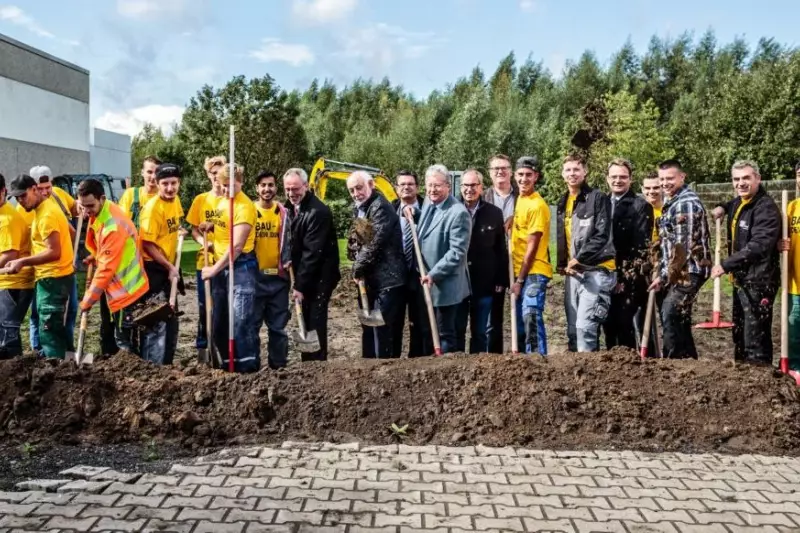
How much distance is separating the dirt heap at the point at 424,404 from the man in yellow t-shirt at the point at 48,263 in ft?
3.97

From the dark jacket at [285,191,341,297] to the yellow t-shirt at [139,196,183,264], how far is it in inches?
42.4

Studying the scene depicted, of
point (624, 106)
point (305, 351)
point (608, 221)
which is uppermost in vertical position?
point (624, 106)

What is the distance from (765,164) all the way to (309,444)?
24.8 m

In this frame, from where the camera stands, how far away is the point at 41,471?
4.61 metres

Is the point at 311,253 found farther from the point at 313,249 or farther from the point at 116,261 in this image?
the point at 116,261

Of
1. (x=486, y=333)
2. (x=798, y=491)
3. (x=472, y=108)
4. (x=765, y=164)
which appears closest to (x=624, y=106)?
(x=472, y=108)

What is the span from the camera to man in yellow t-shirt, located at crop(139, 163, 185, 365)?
6911 mm

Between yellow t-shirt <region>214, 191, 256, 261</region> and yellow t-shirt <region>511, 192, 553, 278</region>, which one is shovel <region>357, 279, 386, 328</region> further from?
yellow t-shirt <region>511, 192, 553, 278</region>

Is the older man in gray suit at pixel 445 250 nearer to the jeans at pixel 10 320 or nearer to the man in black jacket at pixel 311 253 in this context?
the man in black jacket at pixel 311 253

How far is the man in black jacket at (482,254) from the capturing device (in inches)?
285

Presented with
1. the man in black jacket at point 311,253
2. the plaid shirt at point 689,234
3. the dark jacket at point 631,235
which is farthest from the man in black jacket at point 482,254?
the plaid shirt at point 689,234

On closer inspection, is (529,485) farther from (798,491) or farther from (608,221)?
(608,221)

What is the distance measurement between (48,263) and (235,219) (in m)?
1.71

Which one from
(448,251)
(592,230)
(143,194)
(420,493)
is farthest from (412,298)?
(420,493)
